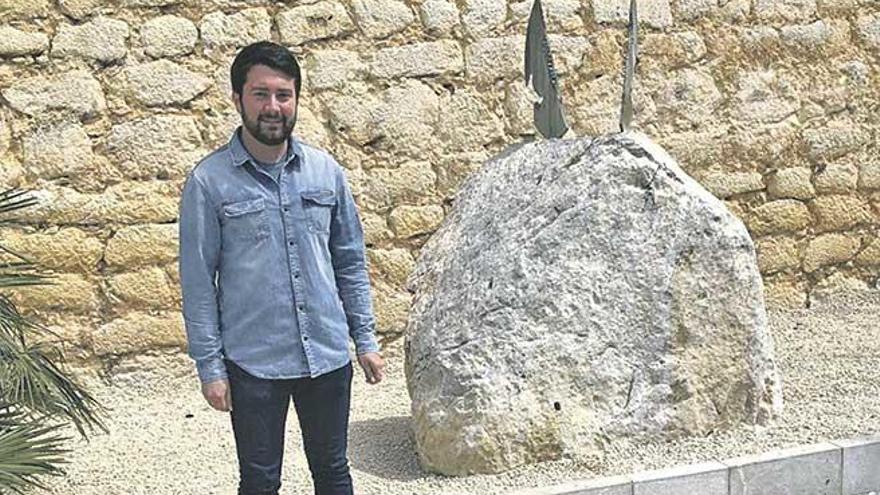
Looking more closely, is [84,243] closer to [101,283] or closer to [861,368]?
[101,283]

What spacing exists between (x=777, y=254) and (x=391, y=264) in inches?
87.9

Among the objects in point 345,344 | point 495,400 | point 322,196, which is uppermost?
point 322,196

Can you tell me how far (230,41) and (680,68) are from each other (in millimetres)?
2390

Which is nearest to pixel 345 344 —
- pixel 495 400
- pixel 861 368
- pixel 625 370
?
pixel 495 400

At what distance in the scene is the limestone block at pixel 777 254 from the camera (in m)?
7.10

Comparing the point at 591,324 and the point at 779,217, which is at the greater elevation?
the point at 591,324

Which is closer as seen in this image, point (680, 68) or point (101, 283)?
point (101, 283)

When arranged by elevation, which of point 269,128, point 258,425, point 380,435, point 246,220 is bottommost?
point 380,435

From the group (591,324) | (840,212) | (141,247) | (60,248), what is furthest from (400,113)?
(840,212)

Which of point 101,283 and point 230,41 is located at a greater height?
point 230,41

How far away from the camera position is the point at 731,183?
700 centimetres

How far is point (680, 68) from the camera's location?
22.4 feet

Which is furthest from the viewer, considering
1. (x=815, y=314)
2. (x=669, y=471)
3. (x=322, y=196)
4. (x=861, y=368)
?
(x=815, y=314)

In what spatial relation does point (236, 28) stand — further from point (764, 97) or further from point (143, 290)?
point (764, 97)
